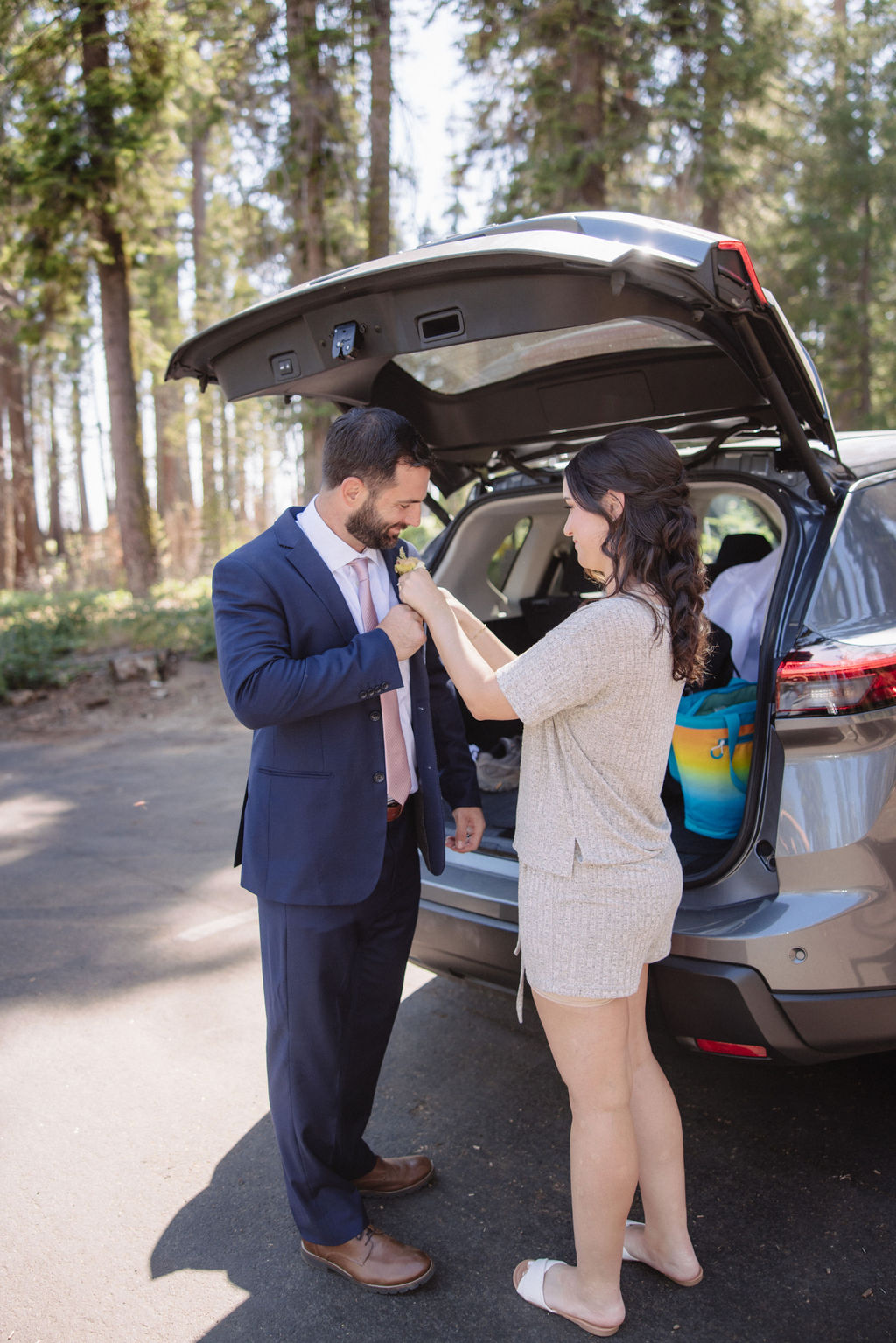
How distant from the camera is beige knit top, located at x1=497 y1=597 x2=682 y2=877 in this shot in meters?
1.87

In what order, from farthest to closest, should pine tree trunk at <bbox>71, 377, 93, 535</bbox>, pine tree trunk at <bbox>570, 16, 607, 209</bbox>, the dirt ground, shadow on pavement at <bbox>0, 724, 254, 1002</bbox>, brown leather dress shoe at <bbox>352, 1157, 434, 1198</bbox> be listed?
pine tree trunk at <bbox>71, 377, 93, 535</bbox> < pine tree trunk at <bbox>570, 16, 607, 209</bbox> < the dirt ground < shadow on pavement at <bbox>0, 724, 254, 1002</bbox> < brown leather dress shoe at <bbox>352, 1157, 434, 1198</bbox>

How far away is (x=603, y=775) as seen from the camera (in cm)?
198

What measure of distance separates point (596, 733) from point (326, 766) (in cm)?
63

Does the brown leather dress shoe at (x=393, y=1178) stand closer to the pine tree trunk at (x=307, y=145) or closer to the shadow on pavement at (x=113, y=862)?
the shadow on pavement at (x=113, y=862)

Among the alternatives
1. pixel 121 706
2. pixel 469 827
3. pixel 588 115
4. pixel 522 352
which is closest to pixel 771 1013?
pixel 469 827

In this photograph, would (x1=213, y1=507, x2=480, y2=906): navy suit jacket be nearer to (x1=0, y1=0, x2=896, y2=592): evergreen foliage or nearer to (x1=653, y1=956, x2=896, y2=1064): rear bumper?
(x1=653, y1=956, x2=896, y2=1064): rear bumper

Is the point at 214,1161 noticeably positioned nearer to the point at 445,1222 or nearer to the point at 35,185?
the point at 445,1222

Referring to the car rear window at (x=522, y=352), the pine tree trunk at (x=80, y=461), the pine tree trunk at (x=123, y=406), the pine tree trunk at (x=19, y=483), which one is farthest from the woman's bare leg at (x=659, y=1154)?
the pine tree trunk at (x=80, y=461)

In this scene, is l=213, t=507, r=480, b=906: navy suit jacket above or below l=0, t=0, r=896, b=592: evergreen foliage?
below

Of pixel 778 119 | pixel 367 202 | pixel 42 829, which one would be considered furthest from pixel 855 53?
pixel 42 829

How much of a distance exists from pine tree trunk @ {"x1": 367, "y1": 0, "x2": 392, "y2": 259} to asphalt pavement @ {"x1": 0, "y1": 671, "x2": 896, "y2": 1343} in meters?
9.12

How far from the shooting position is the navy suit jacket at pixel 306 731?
2.07m

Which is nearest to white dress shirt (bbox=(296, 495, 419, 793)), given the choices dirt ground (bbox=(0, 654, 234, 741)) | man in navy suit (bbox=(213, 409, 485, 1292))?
man in navy suit (bbox=(213, 409, 485, 1292))

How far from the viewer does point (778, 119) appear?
16.2 m
